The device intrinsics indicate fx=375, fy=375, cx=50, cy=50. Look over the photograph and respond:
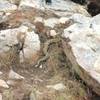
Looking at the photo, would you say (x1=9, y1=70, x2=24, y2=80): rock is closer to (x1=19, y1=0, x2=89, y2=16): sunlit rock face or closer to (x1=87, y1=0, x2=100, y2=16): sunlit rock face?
(x1=19, y1=0, x2=89, y2=16): sunlit rock face

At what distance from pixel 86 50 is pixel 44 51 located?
95 centimetres

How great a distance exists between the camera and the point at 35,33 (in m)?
6.50

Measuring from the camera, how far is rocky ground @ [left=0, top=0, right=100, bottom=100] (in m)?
5.37

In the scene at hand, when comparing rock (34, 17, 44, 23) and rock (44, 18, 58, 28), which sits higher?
rock (34, 17, 44, 23)

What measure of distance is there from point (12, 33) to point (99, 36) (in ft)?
5.12

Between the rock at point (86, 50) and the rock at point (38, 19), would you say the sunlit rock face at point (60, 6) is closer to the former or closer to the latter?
the rock at point (38, 19)

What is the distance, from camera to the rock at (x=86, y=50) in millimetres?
5160

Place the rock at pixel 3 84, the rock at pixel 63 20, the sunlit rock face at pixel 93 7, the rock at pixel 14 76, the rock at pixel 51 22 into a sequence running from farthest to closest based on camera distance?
the sunlit rock face at pixel 93 7, the rock at pixel 63 20, the rock at pixel 51 22, the rock at pixel 14 76, the rock at pixel 3 84

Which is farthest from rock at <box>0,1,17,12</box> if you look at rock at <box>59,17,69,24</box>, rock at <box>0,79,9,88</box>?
rock at <box>0,79,9,88</box>

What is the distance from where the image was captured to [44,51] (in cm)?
623

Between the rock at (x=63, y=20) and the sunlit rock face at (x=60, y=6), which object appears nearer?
the rock at (x=63, y=20)

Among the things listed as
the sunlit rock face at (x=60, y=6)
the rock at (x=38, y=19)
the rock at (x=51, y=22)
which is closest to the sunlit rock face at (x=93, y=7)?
the sunlit rock face at (x=60, y=6)

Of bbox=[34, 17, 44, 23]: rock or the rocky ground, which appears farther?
bbox=[34, 17, 44, 23]: rock

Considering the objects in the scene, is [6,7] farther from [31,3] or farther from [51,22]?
[51,22]
